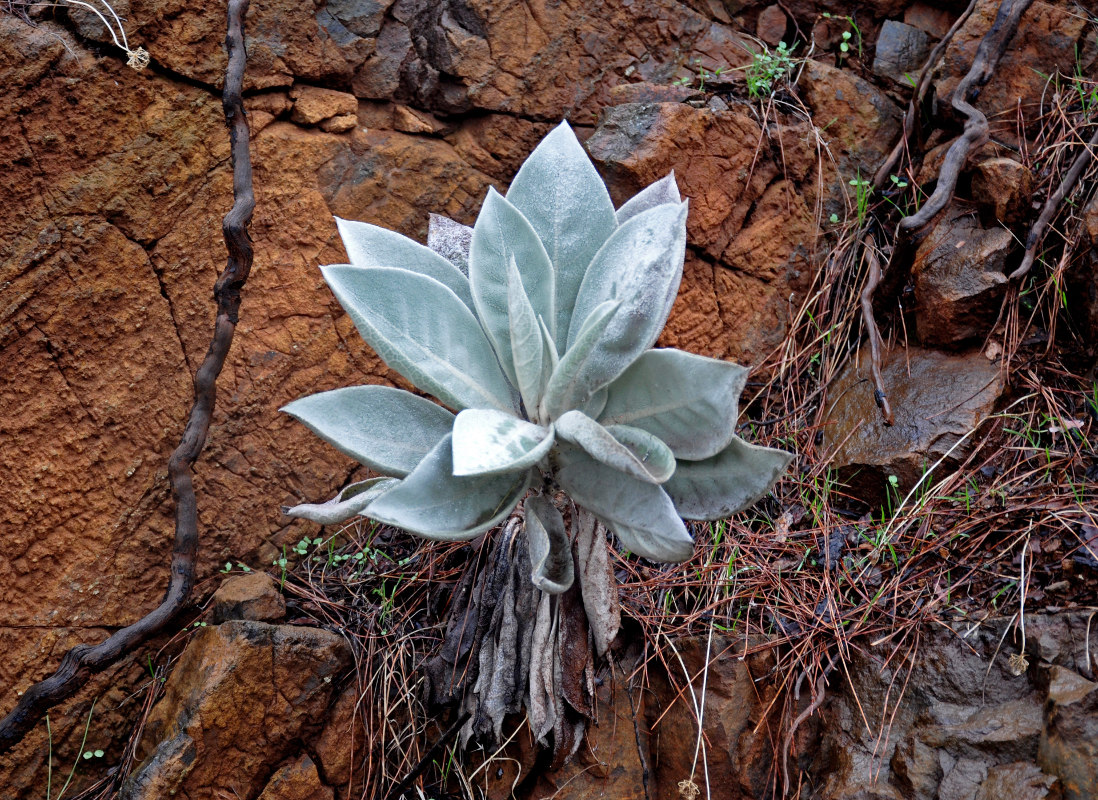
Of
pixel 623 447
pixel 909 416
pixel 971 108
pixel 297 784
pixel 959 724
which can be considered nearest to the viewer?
pixel 623 447

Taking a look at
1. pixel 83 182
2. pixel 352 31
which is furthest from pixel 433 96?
pixel 83 182

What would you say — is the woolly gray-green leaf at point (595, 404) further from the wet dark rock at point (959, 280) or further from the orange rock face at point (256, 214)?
the wet dark rock at point (959, 280)

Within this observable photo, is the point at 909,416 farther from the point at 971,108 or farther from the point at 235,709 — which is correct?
the point at 235,709

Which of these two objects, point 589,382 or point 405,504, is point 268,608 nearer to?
point 405,504

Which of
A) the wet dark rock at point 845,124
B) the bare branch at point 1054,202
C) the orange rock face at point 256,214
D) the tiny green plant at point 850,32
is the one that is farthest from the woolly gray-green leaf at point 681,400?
the tiny green plant at point 850,32

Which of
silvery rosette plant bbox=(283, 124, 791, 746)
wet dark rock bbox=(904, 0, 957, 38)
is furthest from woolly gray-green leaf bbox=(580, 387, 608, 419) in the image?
wet dark rock bbox=(904, 0, 957, 38)

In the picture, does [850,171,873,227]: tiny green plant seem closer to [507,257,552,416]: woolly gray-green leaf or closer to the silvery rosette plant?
the silvery rosette plant

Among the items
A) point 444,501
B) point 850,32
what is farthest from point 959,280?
point 444,501
